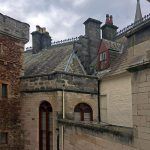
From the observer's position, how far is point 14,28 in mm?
15953

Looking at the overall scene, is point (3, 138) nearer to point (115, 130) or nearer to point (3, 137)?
point (3, 137)

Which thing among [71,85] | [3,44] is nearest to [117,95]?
[71,85]

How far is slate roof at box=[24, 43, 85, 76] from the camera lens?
17672 millimetres

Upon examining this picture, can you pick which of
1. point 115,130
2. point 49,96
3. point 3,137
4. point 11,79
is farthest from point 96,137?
point 11,79

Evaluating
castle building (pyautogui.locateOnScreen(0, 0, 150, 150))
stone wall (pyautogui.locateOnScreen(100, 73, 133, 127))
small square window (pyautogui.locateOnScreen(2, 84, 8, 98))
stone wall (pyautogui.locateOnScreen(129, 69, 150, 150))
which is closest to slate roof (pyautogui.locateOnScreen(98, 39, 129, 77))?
castle building (pyautogui.locateOnScreen(0, 0, 150, 150))

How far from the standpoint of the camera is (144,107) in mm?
7020

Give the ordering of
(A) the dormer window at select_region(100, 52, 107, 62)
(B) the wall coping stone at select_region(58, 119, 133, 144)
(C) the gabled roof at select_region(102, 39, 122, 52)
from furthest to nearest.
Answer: (A) the dormer window at select_region(100, 52, 107, 62) < (C) the gabled roof at select_region(102, 39, 122, 52) < (B) the wall coping stone at select_region(58, 119, 133, 144)

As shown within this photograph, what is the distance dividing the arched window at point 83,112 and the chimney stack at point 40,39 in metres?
8.72

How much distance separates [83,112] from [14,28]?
18.8 ft

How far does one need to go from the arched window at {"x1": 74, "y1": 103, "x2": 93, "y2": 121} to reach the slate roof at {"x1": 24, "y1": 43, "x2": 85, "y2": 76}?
2.39 metres

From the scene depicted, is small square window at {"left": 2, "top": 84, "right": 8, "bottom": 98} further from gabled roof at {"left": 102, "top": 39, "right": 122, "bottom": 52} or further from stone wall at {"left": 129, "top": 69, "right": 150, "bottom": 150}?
stone wall at {"left": 129, "top": 69, "right": 150, "bottom": 150}

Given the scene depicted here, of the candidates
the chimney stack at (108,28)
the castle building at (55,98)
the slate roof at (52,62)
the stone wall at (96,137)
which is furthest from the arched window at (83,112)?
the chimney stack at (108,28)

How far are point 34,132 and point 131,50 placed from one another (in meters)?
8.69

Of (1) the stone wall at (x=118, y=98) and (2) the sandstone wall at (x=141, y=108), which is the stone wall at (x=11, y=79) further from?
(2) the sandstone wall at (x=141, y=108)
